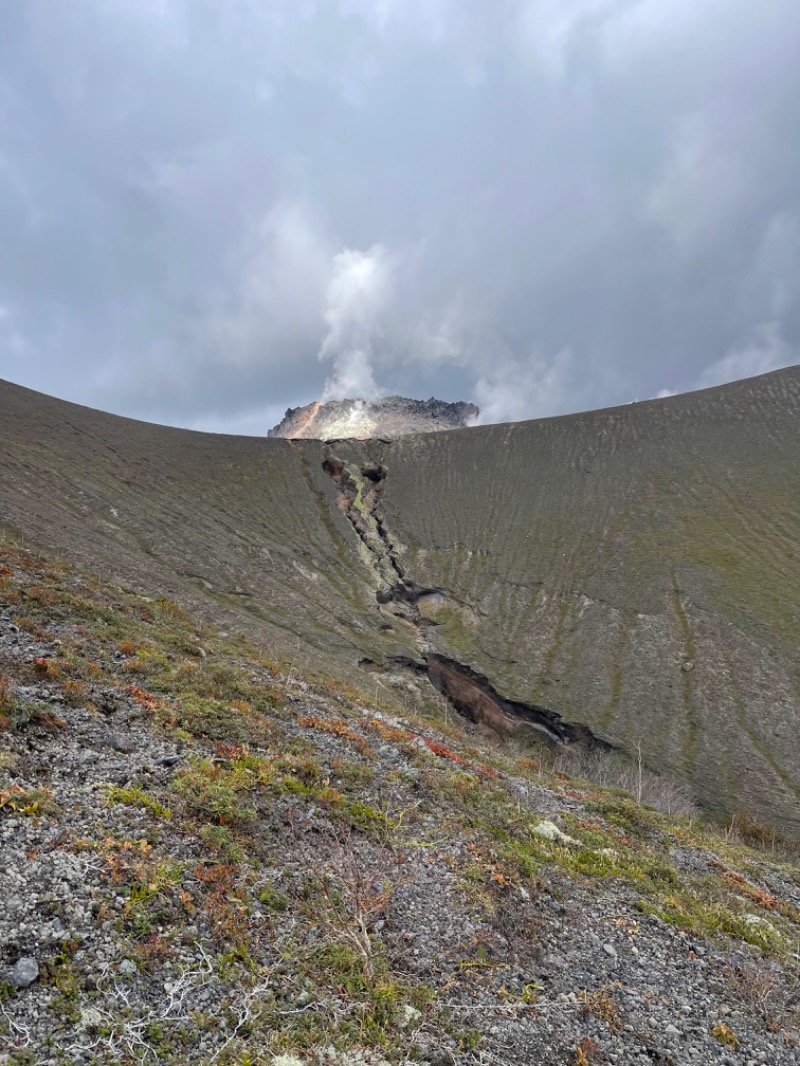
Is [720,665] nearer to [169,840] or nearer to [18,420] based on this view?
[169,840]

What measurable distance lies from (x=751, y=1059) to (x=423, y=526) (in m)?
83.4

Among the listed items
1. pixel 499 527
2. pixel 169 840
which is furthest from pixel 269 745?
pixel 499 527

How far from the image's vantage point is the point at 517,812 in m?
15.2

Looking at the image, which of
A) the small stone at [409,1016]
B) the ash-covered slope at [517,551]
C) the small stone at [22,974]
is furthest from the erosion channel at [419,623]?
the small stone at [22,974]

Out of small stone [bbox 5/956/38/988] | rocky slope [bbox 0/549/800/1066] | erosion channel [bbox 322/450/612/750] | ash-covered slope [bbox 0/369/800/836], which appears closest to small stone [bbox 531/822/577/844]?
rocky slope [bbox 0/549/800/1066]

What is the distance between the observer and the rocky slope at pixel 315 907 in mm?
6383

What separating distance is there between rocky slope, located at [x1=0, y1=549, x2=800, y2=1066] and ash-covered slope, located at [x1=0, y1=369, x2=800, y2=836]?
1091 inches

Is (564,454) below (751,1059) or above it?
above

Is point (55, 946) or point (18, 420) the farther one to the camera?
point (18, 420)

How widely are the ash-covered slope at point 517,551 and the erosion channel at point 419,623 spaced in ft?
0.83

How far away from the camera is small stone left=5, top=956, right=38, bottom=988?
5.89m

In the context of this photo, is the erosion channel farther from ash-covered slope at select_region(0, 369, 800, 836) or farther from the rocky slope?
the rocky slope

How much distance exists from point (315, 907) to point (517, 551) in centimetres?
7505

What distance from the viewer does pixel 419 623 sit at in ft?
227
